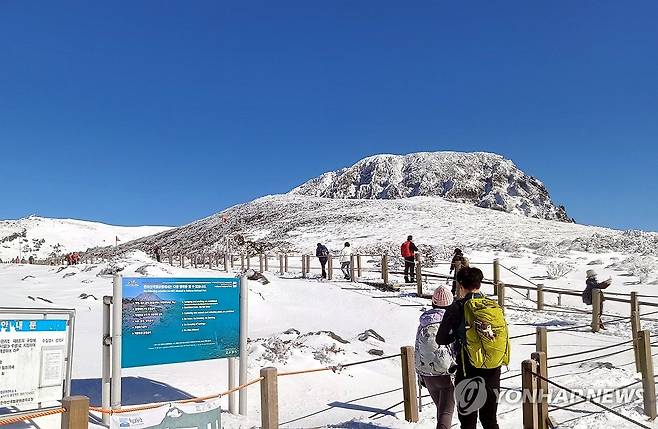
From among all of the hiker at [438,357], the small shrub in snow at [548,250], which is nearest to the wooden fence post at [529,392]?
the hiker at [438,357]

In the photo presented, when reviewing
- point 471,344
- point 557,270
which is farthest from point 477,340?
point 557,270

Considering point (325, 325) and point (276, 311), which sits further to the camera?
point (276, 311)

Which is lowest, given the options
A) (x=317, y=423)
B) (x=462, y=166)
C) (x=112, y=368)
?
(x=317, y=423)

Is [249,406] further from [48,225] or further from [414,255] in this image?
[48,225]

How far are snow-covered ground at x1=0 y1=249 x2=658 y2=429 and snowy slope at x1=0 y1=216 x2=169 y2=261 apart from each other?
56.8m

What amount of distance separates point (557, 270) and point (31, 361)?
22.5m

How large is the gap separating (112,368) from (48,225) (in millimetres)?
93303

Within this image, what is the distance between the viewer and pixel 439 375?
223 inches

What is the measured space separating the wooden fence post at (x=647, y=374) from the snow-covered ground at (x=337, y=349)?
6.6 inches

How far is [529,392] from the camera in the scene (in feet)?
18.8

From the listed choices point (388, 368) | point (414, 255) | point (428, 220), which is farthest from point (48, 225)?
point (388, 368)

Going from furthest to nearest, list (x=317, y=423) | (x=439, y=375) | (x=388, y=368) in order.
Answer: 1. (x=388, y=368)
2. (x=317, y=423)
3. (x=439, y=375)

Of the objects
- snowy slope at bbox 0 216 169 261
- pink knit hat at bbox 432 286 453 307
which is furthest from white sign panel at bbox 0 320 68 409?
snowy slope at bbox 0 216 169 261

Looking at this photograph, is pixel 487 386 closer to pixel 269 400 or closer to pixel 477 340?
pixel 477 340
